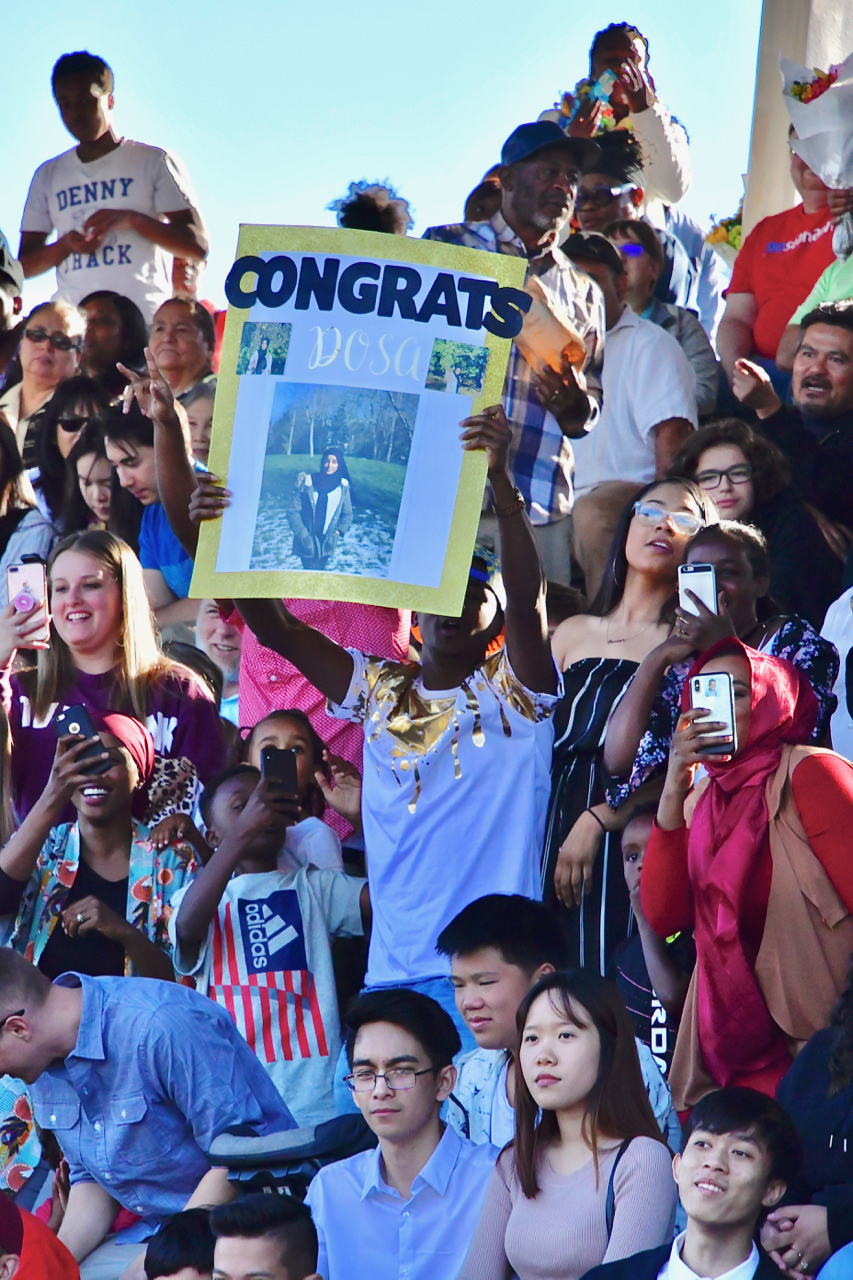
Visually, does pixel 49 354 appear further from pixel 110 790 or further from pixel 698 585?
pixel 698 585

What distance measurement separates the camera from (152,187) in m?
7.73

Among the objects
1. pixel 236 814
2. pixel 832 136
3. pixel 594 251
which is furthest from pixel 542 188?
pixel 236 814

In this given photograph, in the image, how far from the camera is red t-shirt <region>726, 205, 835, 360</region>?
6.73 m

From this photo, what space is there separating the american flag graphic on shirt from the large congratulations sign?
3.25 ft

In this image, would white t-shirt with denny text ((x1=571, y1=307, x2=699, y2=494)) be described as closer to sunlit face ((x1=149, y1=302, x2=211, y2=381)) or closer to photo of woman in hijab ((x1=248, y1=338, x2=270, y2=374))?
sunlit face ((x1=149, y1=302, x2=211, y2=381))

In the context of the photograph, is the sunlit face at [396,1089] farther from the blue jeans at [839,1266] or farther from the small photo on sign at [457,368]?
the small photo on sign at [457,368]

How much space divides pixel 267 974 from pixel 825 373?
2.57 meters

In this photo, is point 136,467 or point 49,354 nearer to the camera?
point 136,467

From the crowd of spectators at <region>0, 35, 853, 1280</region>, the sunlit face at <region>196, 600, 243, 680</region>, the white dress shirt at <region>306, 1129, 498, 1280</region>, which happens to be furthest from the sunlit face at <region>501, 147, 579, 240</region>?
the white dress shirt at <region>306, 1129, 498, 1280</region>

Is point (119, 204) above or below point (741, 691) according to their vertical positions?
above

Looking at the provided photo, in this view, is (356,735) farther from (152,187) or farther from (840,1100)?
(152,187)

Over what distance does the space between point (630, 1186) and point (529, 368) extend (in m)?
2.98

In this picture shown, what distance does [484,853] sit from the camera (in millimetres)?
4496

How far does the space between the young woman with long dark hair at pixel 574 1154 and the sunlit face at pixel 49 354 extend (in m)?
4.49
